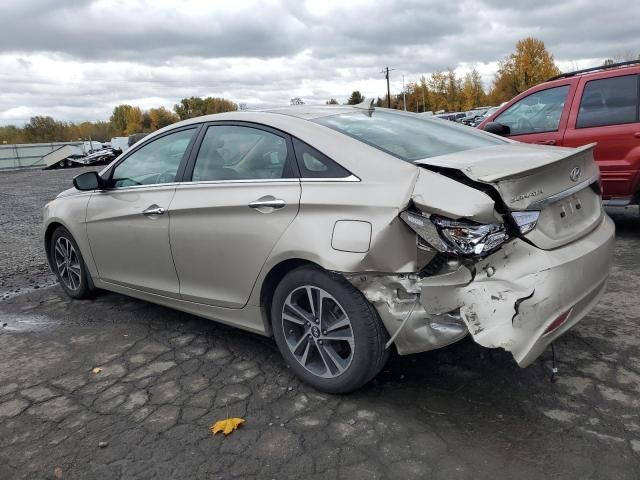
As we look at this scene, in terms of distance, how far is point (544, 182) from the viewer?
267cm

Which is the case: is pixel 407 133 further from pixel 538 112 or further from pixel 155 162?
pixel 538 112

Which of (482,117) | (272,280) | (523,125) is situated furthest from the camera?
(482,117)

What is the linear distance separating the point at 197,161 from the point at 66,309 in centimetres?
219

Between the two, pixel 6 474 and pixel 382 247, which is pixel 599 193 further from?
pixel 6 474

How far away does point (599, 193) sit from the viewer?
321 cm

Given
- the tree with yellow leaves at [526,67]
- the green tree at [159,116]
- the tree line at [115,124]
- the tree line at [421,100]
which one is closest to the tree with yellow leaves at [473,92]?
the tree line at [421,100]

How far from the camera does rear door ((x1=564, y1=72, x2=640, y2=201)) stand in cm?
557

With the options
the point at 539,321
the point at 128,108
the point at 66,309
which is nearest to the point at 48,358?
the point at 66,309

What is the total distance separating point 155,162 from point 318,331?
6.37 ft

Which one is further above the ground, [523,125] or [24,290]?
[523,125]

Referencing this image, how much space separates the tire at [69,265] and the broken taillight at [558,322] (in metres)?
3.87

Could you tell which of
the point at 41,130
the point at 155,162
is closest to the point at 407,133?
the point at 155,162

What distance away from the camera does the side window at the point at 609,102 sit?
561 centimetres

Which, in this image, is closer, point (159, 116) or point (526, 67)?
point (526, 67)
